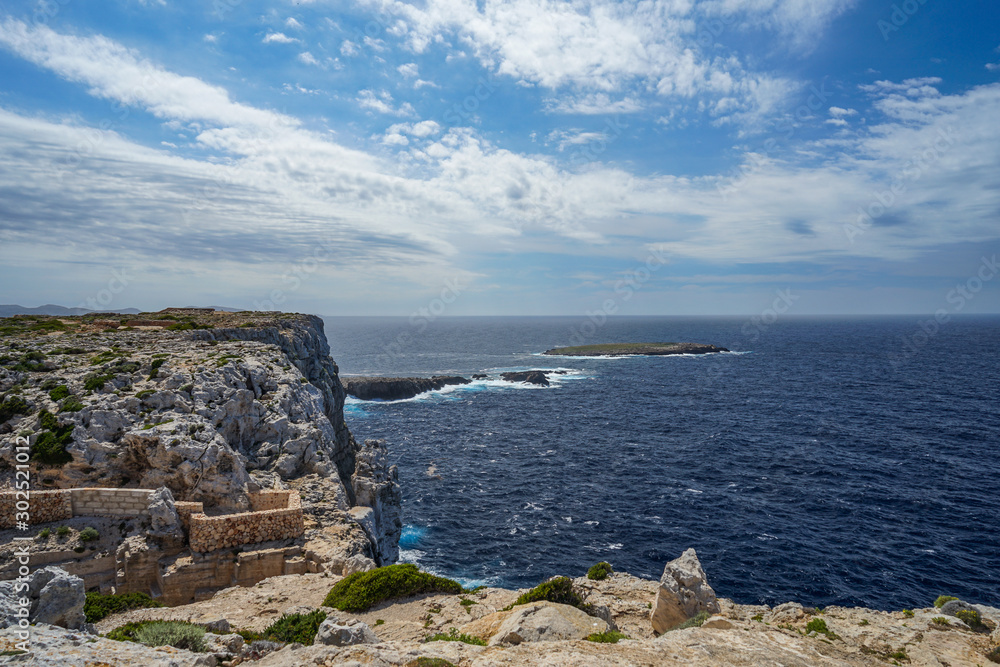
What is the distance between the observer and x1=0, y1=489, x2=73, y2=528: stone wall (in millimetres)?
19891

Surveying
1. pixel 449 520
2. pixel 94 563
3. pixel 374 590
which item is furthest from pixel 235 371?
pixel 449 520

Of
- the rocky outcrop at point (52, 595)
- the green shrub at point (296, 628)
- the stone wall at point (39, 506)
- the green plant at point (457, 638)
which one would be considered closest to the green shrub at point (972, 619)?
the green plant at point (457, 638)

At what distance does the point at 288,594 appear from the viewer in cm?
1916

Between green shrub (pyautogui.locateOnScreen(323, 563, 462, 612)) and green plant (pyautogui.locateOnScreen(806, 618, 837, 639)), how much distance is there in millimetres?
13588

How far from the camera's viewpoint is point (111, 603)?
58.4 ft

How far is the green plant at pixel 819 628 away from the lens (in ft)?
56.0

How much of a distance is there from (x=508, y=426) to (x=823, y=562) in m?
50.4

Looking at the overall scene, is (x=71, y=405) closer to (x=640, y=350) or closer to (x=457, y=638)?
(x=457, y=638)

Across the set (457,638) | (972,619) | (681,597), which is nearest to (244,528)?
(457,638)

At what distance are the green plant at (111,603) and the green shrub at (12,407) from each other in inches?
481

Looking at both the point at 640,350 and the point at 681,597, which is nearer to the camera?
the point at 681,597

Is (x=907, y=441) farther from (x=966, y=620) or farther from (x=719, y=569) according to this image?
(x=966, y=620)

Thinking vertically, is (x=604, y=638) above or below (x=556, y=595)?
above

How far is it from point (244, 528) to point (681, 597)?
18.7 meters
